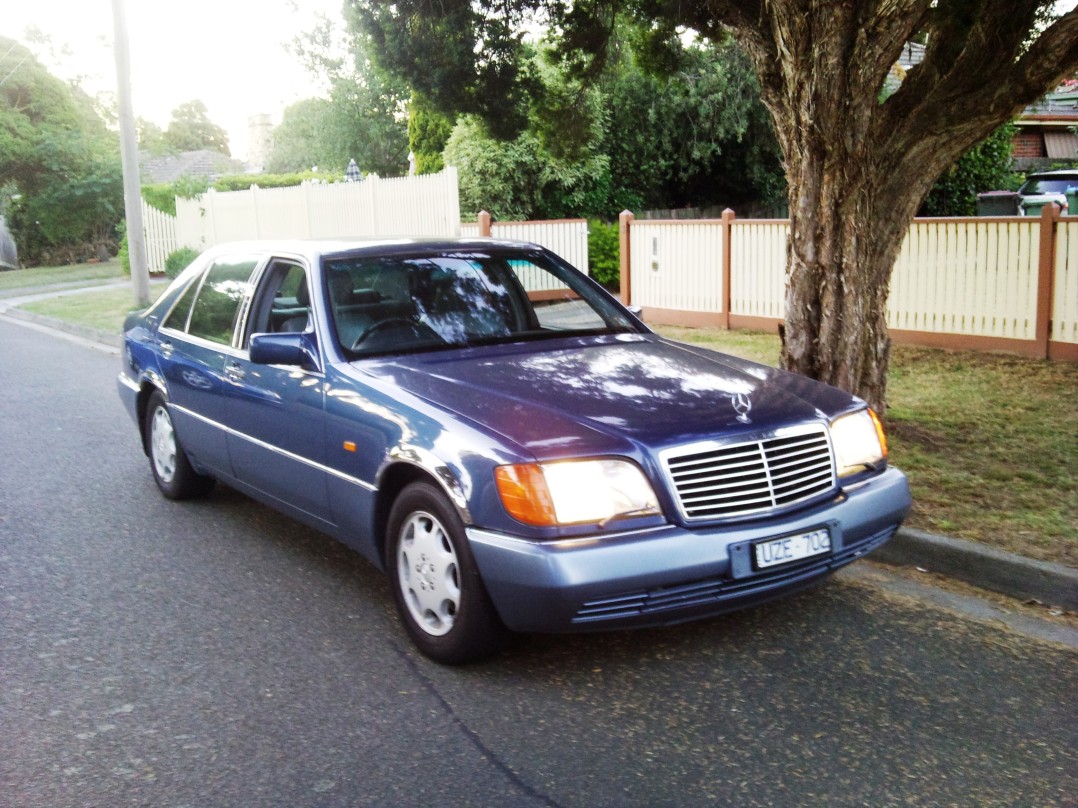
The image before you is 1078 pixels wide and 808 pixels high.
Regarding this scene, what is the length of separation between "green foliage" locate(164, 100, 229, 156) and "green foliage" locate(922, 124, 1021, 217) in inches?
3477

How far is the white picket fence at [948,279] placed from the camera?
36.3 ft

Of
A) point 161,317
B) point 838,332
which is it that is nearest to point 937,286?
point 838,332

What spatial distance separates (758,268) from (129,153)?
9487 mm

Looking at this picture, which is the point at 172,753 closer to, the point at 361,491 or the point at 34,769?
the point at 34,769

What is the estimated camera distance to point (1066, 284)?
10984 mm

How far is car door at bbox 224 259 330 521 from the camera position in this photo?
4.97 metres

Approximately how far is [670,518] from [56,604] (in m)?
2.86

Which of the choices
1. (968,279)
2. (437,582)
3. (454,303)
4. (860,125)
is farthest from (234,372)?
(968,279)

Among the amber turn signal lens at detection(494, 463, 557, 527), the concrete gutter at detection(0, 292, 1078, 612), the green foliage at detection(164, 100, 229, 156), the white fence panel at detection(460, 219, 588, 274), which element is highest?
the green foliage at detection(164, 100, 229, 156)

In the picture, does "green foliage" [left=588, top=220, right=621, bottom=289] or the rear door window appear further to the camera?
"green foliage" [left=588, top=220, right=621, bottom=289]

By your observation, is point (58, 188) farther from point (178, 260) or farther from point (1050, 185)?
point (1050, 185)

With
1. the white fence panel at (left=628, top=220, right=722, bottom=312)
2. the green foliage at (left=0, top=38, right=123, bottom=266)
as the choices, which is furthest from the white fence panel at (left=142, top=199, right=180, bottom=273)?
the white fence panel at (left=628, top=220, right=722, bottom=312)

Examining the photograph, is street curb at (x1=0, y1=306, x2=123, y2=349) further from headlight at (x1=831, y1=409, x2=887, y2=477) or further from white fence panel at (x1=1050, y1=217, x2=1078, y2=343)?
headlight at (x1=831, y1=409, x2=887, y2=477)

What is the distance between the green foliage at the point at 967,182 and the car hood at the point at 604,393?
20875mm
